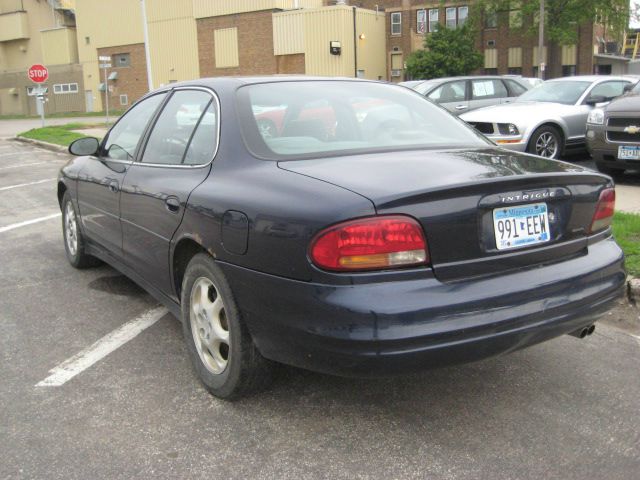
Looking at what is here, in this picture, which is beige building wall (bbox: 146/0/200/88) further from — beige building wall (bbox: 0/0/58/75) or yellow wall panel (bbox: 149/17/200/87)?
beige building wall (bbox: 0/0/58/75)

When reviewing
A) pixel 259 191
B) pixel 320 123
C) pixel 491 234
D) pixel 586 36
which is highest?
pixel 586 36

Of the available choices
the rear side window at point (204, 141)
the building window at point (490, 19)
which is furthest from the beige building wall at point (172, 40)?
the rear side window at point (204, 141)

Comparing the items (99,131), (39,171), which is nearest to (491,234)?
(39,171)

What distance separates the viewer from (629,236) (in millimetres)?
5855

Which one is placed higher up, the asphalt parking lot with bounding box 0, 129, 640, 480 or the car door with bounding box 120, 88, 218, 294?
the car door with bounding box 120, 88, 218, 294

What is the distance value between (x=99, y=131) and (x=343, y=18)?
74.7ft

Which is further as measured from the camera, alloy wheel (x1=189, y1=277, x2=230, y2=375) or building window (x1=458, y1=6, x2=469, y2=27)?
building window (x1=458, y1=6, x2=469, y2=27)

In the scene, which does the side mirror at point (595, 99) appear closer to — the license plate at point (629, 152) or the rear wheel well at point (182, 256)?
the license plate at point (629, 152)

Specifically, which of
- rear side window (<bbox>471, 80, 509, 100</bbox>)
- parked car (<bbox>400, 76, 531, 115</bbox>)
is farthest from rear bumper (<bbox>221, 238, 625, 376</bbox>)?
rear side window (<bbox>471, 80, 509, 100</bbox>)

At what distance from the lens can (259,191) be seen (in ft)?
9.48

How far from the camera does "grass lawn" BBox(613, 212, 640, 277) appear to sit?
16.3ft

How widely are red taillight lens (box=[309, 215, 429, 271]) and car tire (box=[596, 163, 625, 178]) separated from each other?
7.64 m

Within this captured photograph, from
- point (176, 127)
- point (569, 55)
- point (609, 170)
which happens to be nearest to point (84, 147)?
point (176, 127)

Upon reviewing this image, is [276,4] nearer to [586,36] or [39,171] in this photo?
[586,36]
